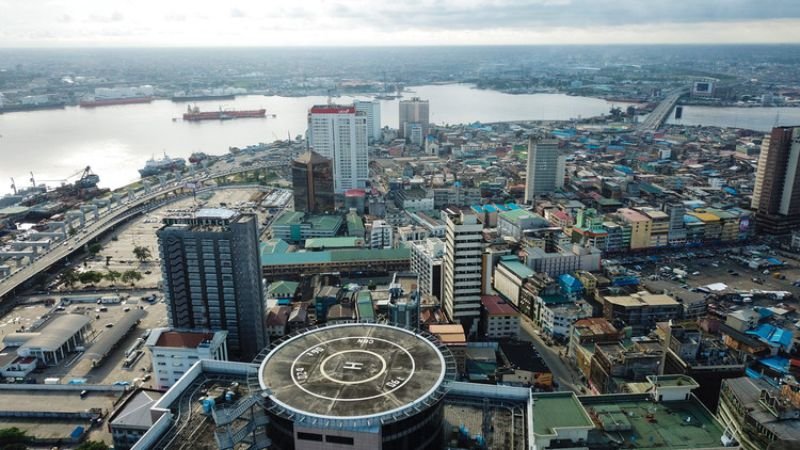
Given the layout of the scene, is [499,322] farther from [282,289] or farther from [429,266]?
[282,289]

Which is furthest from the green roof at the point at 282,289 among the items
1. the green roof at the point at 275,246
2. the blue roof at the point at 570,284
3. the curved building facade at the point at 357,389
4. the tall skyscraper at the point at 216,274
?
the curved building facade at the point at 357,389

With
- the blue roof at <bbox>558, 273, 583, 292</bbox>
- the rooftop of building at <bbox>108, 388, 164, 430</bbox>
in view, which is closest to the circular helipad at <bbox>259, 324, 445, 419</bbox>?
the rooftop of building at <bbox>108, 388, 164, 430</bbox>

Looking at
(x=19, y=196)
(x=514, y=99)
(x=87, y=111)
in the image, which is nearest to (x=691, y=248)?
(x=19, y=196)

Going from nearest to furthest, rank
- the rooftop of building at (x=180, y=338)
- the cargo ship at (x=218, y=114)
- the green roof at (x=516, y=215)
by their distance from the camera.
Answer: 1. the rooftop of building at (x=180, y=338)
2. the green roof at (x=516, y=215)
3. the cargo ship at (x=218, y=114)

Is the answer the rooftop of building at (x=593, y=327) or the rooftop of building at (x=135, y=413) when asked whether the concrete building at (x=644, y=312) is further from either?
the rooftop of building at (x=135, y=413)

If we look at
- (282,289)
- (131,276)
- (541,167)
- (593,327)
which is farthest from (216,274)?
(541,167)

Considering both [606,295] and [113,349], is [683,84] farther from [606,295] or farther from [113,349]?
[113,349]
